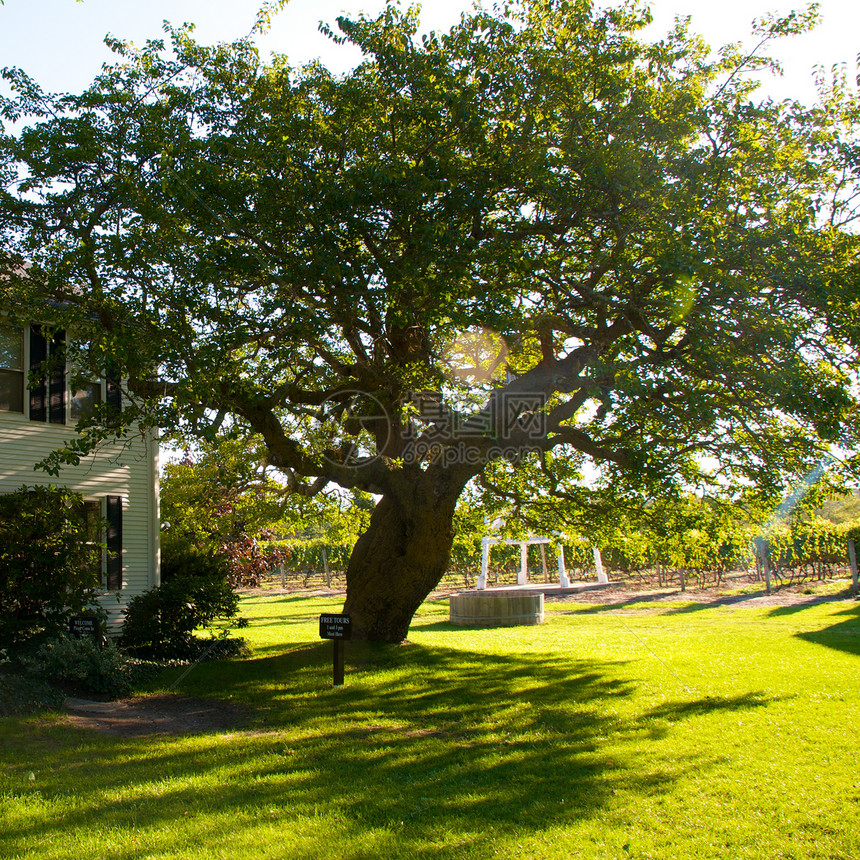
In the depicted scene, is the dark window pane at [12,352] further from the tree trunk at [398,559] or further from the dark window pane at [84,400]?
the tree trunk at [398,559]

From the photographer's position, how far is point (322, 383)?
14375mm

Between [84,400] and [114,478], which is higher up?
[84,400]

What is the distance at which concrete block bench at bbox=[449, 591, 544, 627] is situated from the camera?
78.8ft

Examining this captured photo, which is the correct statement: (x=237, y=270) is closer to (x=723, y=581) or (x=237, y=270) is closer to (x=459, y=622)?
(x=459, y=622)

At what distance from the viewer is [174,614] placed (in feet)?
47.5

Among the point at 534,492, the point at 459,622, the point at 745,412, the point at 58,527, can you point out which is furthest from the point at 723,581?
the point at 58,527

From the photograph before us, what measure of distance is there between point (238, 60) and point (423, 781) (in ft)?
36.8

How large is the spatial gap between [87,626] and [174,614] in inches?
111

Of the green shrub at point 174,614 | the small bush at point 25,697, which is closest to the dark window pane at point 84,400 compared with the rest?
the green shrub at point 174,614

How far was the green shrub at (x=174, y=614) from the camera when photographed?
14227 mm

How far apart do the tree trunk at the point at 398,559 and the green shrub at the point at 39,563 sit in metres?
4.85

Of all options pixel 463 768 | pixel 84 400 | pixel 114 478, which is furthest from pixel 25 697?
pixel 84 400

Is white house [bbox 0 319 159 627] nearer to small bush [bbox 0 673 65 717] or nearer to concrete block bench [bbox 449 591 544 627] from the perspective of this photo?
small bush [bbox 0 673 65 717]

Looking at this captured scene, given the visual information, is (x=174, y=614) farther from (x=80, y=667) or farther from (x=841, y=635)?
(x=841, y=635)
